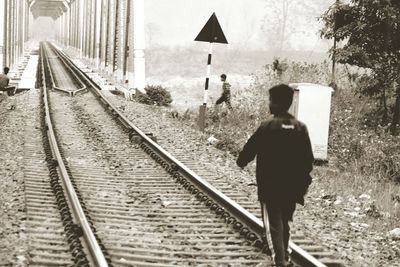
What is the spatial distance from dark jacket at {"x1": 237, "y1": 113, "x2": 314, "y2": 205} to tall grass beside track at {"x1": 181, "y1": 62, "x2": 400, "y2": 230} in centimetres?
281

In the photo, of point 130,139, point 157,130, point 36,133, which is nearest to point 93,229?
point 130,139

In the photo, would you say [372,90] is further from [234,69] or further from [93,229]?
[234,69]

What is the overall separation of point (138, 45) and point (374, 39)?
7265mm

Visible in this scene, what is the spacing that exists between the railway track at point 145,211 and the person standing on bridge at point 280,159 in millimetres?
608

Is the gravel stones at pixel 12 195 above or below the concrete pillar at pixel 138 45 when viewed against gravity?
below

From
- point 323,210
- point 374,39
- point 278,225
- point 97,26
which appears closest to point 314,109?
point 323,210

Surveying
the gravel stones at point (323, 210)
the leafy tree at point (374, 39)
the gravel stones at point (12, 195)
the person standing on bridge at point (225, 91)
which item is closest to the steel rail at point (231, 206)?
the gravel stones at point (323, 210)

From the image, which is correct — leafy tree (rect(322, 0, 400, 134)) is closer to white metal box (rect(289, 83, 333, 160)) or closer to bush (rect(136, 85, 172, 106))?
white metal box (rect(289, 83, 333, 160))

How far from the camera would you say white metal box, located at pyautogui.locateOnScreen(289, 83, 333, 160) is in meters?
10.9

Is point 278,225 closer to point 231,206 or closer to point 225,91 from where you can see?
point 231,206

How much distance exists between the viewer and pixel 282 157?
14.2 ft

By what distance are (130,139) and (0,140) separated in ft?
7.97

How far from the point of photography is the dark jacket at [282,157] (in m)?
4.31

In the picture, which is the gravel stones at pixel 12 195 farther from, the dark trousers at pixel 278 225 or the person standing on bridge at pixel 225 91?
the person standing on bridge at pixel 225 91
